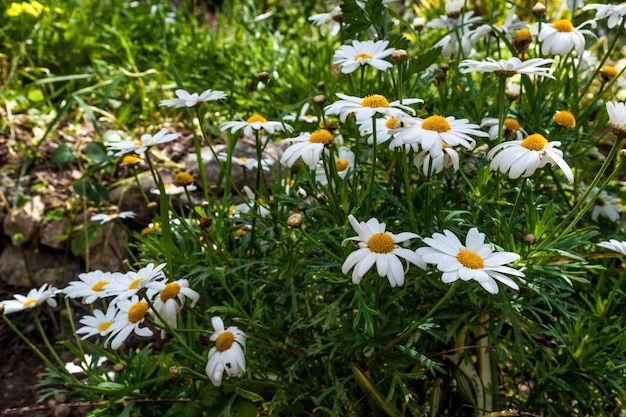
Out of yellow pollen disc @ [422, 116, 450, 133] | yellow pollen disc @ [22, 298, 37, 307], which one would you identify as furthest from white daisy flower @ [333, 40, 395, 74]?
yellow pollen disc @ [22, 298, 37, 307]

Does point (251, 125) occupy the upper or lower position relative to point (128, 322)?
upper

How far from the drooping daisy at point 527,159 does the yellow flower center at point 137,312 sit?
694mm

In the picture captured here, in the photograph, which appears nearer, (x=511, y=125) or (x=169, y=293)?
(x=169, y=293)

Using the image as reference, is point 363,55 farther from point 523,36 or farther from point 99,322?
point 99,322

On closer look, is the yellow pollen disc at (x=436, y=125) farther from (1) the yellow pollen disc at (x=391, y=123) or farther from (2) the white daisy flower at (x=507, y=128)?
(2) the white daisy flower at (x=507, y=128)

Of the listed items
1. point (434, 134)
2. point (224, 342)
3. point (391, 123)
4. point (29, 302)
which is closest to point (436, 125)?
point (434, 134)

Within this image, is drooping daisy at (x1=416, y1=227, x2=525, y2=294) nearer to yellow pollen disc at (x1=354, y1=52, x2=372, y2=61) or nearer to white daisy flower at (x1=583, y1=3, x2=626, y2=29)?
yellow pollen disc at (x1=354, y1=52, x2=372, y2=61)

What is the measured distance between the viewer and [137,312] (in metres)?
1.12

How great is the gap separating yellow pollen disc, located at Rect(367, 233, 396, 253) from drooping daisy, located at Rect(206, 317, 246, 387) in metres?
0.35

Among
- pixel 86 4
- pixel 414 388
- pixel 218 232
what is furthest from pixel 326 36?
pixel 414 388


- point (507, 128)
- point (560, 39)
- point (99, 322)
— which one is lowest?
point (99, 322)

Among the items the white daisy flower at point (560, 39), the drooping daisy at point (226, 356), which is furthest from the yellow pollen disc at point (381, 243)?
the white daisy flower at point (560, 39)

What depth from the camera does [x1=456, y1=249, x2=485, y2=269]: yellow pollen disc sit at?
0.91 meters

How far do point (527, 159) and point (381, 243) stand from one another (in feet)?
0.92
